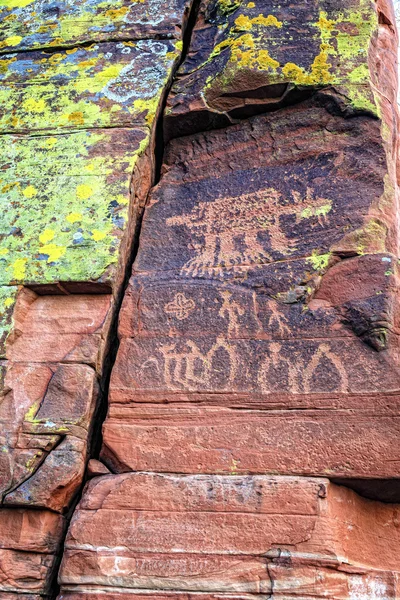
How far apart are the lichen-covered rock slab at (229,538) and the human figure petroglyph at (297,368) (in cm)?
39

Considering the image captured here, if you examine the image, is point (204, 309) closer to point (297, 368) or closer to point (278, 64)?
point (297, 368)

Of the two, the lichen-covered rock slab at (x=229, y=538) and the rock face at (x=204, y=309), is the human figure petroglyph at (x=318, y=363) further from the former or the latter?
the lichen-covered rock slab at (x=229, y=538)

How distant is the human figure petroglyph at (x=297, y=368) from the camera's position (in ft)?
9.29

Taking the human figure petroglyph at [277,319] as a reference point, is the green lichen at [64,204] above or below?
above

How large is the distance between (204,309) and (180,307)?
0.12m

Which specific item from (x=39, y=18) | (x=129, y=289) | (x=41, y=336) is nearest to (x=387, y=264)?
(x=129, y=289)

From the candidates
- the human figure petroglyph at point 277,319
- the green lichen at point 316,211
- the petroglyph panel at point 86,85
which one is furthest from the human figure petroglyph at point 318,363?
the petroglyph panel at point 86,85

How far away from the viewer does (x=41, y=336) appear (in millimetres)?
3258

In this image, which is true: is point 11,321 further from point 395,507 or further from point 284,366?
point 395,507

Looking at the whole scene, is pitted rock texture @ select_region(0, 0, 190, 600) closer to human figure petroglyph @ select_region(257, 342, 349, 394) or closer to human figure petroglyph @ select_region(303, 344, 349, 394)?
human figure petroglyph @ select_region(257, 342, 349, 394)

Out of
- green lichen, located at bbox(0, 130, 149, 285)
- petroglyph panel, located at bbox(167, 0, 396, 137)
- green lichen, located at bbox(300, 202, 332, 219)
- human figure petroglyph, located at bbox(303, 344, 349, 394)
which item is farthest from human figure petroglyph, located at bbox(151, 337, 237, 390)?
petroglyph panel, located at bbox(167, 0, 396, 137)

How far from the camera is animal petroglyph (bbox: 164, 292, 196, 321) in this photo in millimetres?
3195

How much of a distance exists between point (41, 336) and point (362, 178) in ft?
5.85

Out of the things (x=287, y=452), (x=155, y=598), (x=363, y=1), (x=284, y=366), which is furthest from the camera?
(x=363, y=1)
